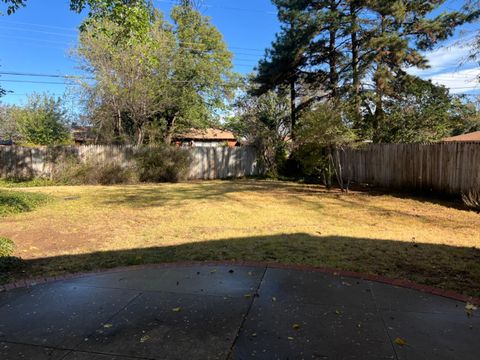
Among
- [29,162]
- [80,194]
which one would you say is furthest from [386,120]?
[29,162]

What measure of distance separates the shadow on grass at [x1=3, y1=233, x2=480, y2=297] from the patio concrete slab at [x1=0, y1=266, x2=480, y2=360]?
23.7 inches

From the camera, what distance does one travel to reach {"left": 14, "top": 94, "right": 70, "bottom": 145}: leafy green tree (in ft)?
82.4

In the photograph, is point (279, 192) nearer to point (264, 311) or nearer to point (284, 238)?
point (284, 238)

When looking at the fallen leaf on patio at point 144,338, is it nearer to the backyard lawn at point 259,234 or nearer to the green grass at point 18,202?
the backyard lawn at point 259,234

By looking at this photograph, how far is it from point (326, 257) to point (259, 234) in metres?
1.74

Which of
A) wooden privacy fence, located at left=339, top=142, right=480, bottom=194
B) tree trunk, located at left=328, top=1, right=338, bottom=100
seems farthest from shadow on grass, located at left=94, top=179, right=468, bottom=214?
tree trunk, located at left=328, top=1, right=338, bottom=100

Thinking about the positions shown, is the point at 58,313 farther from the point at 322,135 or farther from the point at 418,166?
the point at 418,166

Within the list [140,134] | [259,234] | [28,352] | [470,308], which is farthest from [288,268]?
[140,134]

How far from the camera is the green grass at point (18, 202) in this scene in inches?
336

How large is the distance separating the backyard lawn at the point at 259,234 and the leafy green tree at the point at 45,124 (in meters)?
16.8

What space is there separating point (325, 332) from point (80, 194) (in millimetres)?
10975

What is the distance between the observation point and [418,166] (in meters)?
11.5

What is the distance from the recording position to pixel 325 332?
2959 mm

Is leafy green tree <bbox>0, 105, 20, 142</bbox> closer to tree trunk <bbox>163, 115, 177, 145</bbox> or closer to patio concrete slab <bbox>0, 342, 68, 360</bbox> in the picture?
tree trunk <bbox>163, 115, 177, 145</bbox>
